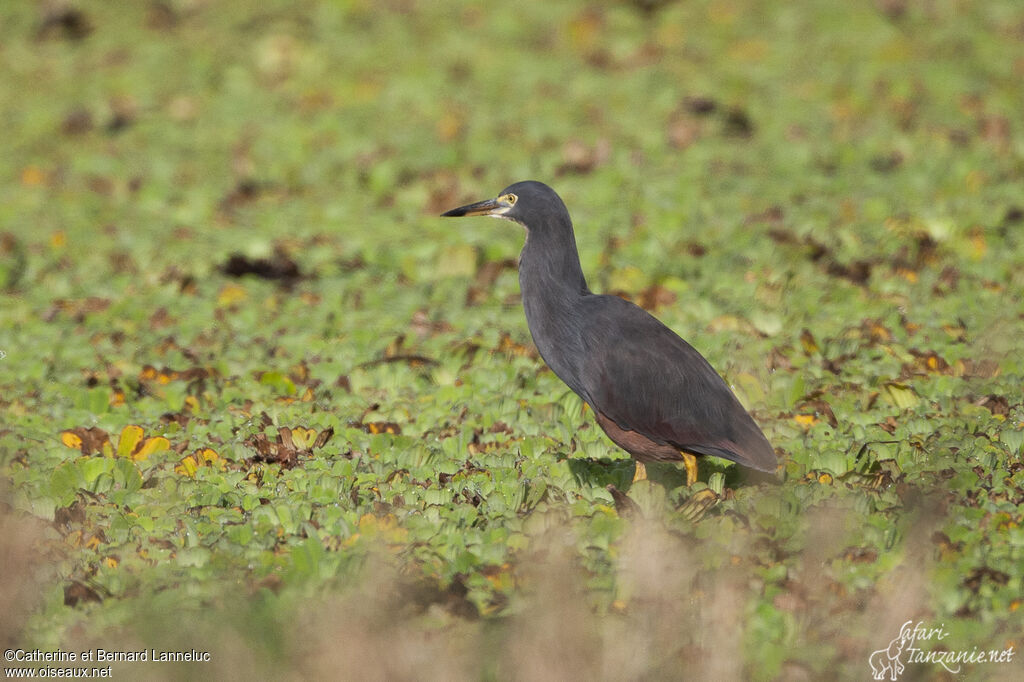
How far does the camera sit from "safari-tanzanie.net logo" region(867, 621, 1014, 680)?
404 centimetres

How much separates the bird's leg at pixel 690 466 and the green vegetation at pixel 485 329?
0.38 feet

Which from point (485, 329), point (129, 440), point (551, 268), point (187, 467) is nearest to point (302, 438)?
point (187, 467)

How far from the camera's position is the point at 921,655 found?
Result: 4113 mm

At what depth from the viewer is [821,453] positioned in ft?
18.6

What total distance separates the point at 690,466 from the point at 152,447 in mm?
2533

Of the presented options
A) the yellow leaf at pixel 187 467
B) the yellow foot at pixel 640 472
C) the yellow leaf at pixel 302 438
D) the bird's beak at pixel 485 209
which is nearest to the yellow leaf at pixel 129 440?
the yellow leaf at pixel 187 467

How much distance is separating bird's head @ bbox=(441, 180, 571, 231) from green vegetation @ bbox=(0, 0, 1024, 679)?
1.08 metres

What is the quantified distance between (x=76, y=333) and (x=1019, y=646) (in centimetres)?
585

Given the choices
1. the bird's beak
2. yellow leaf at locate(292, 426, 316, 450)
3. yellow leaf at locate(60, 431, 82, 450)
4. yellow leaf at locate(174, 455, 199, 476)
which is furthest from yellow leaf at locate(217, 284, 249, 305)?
the bird's beak

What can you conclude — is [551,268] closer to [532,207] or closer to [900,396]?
[532,207]

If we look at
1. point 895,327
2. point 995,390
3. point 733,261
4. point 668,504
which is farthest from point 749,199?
point 668,504

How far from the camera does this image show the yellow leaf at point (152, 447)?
6.09 m

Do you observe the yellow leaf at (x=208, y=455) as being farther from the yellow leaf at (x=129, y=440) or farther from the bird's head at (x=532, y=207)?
the bird's head at (x=532, y=207)

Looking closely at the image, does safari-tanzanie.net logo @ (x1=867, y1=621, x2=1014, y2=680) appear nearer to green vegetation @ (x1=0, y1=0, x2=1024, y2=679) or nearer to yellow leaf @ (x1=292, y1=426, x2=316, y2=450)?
green vegetation @ (x1=0, y1=0, x2=1024, y2=679)
